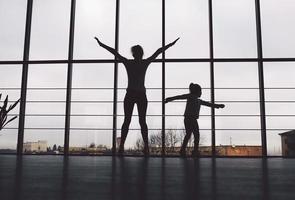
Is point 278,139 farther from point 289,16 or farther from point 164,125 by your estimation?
point 289,16

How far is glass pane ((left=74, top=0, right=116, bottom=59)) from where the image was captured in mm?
5727

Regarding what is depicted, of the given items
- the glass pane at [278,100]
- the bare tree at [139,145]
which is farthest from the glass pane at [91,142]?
the glass pane at [278,100]

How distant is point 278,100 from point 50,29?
4207 millimetres

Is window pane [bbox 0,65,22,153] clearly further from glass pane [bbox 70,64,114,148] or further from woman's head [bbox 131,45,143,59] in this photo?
woman's head [bbox 131,45,143,59]

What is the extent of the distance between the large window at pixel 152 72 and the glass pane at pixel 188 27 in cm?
2

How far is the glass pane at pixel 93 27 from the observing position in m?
5.73

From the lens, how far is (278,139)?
490 centimetres

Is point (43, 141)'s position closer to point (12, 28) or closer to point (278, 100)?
Answer: point (12, 28)

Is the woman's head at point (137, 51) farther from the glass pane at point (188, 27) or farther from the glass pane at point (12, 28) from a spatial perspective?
the glass pane at point (12, 28)

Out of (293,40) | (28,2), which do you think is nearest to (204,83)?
(293,40)

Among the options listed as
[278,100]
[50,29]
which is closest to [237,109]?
[278,100]

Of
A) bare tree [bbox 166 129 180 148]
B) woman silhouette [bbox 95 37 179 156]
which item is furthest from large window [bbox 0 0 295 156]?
woman silhouette [bbox 95 37 179 156]

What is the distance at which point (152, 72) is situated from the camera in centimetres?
539

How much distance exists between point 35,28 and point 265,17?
4133 millimetres
